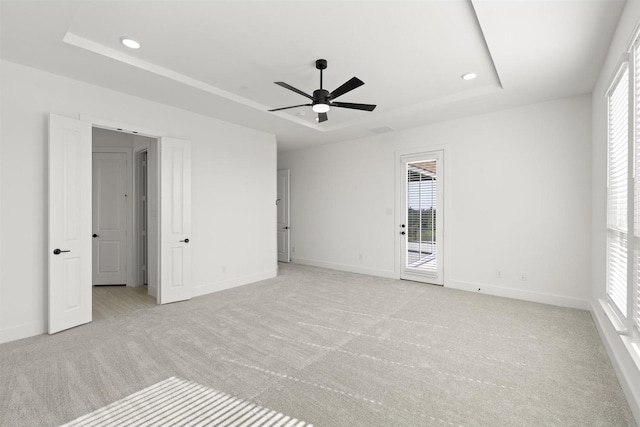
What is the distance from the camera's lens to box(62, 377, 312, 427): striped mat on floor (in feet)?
6.32

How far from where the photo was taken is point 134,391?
225 centimetres

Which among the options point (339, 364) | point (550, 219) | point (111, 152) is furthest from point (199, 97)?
point (550, 219)

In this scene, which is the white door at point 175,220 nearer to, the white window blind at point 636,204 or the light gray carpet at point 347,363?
the light gray carpet at point 347,363

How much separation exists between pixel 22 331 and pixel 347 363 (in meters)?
3.39

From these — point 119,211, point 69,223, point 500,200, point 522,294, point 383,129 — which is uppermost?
point 383,129

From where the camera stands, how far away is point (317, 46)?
3008 mm

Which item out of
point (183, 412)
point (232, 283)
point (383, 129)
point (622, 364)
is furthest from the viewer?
point (383, 129)

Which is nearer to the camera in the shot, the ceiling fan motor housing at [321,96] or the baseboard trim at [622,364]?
the baseboard trim at [622,364]

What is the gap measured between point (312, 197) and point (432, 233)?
2955mm

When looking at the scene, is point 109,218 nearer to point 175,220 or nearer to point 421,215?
point 175,220

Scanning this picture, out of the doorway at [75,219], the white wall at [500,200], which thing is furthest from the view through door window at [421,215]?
the doorway at [75,219]

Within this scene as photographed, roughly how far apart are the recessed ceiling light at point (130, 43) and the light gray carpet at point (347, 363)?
115 inches

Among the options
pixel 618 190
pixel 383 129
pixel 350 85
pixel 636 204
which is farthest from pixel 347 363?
pixel 383 129

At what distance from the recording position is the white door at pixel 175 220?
4387 mm
